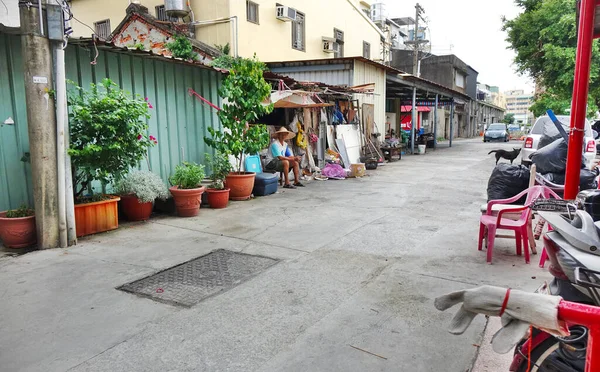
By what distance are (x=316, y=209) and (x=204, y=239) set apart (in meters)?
2.45

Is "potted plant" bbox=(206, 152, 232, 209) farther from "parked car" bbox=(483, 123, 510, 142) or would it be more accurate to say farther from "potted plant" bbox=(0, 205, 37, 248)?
"parked car" bbox=(483, 123, 510, 142)

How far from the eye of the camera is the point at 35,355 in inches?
106

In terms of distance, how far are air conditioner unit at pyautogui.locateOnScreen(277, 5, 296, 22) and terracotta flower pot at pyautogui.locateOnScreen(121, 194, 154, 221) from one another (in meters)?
11.7

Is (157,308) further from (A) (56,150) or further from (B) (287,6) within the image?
(B) (287,6)

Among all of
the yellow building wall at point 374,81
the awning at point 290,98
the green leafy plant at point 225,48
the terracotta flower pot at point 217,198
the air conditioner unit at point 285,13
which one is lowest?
the terracotta flower pot at point 217,198

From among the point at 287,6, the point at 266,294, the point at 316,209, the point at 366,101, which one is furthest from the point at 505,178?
the point at 287,6

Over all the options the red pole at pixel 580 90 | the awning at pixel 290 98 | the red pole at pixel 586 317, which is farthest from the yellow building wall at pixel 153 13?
the red pole at pixel 586 317

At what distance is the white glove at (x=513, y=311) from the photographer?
125cm

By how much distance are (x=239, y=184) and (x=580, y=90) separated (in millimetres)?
5565

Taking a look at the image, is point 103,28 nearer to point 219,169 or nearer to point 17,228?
point 219,169

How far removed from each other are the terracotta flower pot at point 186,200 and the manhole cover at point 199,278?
2.01 metres

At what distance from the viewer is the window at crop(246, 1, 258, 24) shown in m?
14.6

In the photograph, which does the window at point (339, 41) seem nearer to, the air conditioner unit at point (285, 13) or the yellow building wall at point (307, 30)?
the yellow building wall at point (307, 30)

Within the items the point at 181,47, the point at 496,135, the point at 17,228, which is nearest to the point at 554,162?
the point at 17,228
